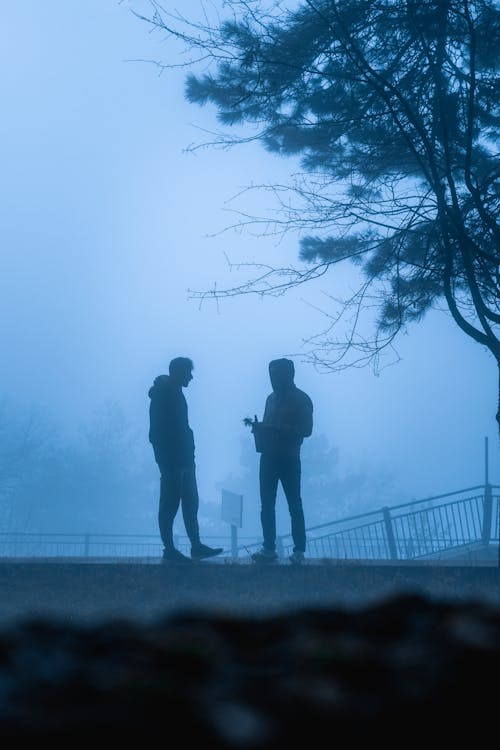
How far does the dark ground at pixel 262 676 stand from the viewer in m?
0.52

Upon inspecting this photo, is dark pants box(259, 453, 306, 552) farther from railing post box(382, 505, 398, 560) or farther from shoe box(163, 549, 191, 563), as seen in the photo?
railing post box(382, 505, 398, 560)

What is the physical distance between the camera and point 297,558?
747 cm

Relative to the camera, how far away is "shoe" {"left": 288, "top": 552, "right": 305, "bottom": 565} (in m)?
7.33

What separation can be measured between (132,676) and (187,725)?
4.1 inches

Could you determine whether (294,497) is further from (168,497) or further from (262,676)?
(262,676)

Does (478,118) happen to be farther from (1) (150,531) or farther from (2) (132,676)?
(1) (150,531)

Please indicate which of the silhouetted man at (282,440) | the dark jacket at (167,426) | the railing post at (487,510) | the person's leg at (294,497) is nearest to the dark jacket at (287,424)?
the silhouetted man at (282,440)

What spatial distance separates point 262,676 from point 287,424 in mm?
7294

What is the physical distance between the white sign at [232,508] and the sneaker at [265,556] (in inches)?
345

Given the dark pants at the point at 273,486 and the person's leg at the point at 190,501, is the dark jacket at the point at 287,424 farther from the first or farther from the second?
the person's leg at the point at 190,501

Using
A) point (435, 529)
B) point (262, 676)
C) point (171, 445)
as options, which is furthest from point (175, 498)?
point (435, 529)

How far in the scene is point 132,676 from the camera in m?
0.61

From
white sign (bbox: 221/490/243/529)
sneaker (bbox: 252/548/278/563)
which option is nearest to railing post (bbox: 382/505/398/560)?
white sign (bbox: 221/490/243/529)

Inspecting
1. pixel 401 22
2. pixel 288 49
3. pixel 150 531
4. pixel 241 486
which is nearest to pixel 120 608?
pixel 288 49
